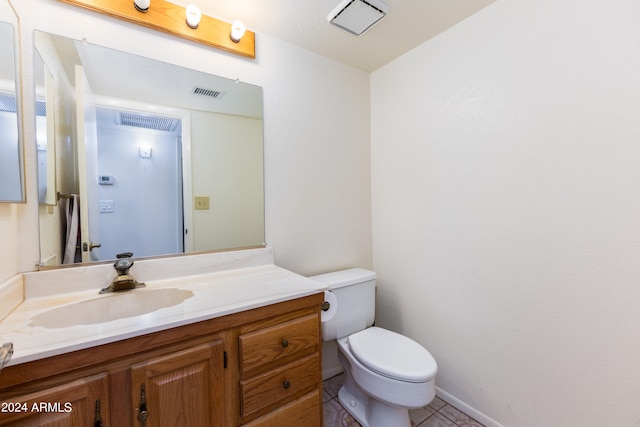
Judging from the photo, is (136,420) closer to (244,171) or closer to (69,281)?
(69,281)

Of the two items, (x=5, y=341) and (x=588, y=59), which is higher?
(x=588, y=59)

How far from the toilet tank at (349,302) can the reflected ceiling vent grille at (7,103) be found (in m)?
→ 1.47

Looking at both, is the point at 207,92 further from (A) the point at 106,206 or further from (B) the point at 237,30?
(A) the point at 106,206

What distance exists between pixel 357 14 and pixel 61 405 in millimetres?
1859

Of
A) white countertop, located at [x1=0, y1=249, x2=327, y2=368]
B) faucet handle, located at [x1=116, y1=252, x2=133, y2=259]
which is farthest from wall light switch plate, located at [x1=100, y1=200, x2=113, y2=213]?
white countertop, located at [x1=0, y1=249, x2=327, y2=368]

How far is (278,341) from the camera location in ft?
3.40

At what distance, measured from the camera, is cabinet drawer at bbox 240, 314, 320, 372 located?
96cm

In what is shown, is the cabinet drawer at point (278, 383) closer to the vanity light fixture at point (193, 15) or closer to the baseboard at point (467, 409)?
the baseboard at point (467, 409)

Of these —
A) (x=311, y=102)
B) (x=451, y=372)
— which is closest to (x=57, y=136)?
(x=311, y=102)

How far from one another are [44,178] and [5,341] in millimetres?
649

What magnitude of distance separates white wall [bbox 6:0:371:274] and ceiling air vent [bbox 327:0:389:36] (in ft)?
1.16

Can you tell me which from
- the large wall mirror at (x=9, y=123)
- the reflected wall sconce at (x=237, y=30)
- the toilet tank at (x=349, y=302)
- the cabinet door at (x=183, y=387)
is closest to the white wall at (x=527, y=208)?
the toilet tank at (x=349, y=302)

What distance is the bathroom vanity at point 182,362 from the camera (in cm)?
67

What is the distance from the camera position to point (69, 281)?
3.48 ft
